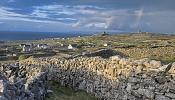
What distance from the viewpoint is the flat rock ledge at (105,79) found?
13.7 m

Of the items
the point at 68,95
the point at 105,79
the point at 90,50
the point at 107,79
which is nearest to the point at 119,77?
the point at 107,79

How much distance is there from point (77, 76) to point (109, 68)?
476cm

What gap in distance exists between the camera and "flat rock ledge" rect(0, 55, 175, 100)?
1366 centimetres

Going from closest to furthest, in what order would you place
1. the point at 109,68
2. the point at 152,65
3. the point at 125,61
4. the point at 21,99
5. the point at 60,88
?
1. the point at 21,99
2. the point at 152,65
3. the point at 125,61
4. the point at 109,68
5. the point at 60,88

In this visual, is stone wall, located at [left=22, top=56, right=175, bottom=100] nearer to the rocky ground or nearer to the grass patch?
the rocky ground

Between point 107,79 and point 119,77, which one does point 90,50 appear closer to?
point 107,79

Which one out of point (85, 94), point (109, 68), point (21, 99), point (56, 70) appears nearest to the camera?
point (21, 99)

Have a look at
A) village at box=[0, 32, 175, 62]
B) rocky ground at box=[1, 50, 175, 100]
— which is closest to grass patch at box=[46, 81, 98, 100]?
rocky ground at box=[1, 50, 175, 100]

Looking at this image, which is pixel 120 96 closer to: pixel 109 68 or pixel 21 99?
pixel 109 68

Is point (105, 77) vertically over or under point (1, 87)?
under

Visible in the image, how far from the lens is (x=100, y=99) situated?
21.6m

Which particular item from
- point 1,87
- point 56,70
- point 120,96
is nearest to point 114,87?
point 120,96

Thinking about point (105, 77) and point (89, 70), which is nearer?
point (105, 77)

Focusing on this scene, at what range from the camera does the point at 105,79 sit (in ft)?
69.7
